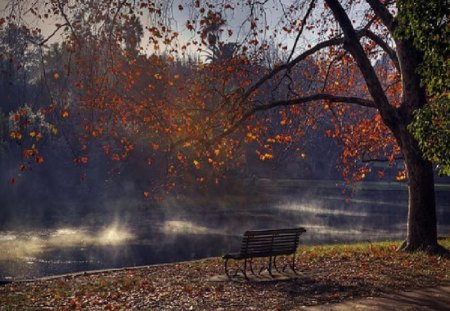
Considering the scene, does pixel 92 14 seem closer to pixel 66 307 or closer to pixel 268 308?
pixel 66 307

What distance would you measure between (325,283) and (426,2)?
588 centimetres

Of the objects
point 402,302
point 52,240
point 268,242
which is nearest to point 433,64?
point 402,302

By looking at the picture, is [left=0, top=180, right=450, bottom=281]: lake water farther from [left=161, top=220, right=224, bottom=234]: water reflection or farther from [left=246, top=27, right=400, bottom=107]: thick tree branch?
[left=246, top=27, right=400, bottom=107]: thick tree branch

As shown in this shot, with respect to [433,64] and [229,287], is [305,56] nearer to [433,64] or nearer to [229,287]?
[433,64]

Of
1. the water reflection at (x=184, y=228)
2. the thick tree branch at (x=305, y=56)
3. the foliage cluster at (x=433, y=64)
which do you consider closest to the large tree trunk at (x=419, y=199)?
the thick tree branch at (x=305, y=56)

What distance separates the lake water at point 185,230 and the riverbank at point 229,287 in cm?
894

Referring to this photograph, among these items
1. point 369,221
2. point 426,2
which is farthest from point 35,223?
point 426,2

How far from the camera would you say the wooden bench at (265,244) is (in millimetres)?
13117

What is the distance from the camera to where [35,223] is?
122 ft

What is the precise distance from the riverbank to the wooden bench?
678 mm

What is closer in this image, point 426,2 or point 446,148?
point 426,2

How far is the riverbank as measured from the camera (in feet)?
35.1

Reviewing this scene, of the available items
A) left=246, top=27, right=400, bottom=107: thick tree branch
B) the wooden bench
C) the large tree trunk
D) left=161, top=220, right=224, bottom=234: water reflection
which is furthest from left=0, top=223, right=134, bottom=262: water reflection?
the large tree trunk

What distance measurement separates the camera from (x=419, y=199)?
634 inches
